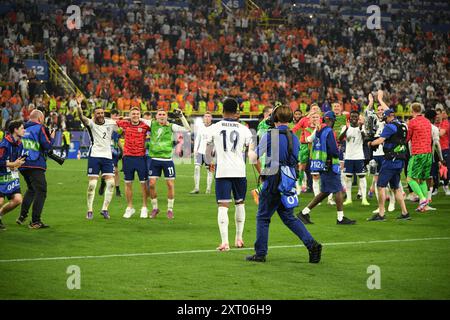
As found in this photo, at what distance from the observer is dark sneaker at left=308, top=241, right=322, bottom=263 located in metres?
12.0

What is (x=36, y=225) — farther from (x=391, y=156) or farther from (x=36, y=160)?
(x=391, y=156)

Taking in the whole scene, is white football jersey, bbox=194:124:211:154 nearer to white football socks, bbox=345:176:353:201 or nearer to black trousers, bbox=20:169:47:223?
white football socks, bbox=345:176:353:201

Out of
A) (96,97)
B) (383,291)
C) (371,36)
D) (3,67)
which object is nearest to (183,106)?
(96,97)

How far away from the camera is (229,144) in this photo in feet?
43.1

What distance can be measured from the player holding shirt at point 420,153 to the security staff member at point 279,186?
791 cm

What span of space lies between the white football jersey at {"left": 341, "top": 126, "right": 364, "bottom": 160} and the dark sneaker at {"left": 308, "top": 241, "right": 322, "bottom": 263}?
380 inches

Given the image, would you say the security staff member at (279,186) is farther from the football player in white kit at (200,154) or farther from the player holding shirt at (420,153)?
the football player in white kit at (200,154)

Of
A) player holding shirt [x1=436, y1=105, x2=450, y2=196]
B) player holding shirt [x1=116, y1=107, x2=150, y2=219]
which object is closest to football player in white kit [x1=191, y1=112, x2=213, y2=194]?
player holding shirt [x1=116, y1=107, x2=150, y2=219]

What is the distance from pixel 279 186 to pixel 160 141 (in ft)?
22.0

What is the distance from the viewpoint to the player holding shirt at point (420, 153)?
764 inches

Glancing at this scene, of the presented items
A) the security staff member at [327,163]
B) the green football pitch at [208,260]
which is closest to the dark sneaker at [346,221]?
the green football pitch at [208,260]

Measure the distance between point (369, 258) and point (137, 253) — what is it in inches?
148

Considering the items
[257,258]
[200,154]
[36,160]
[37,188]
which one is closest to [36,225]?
Answer: [37,188]
